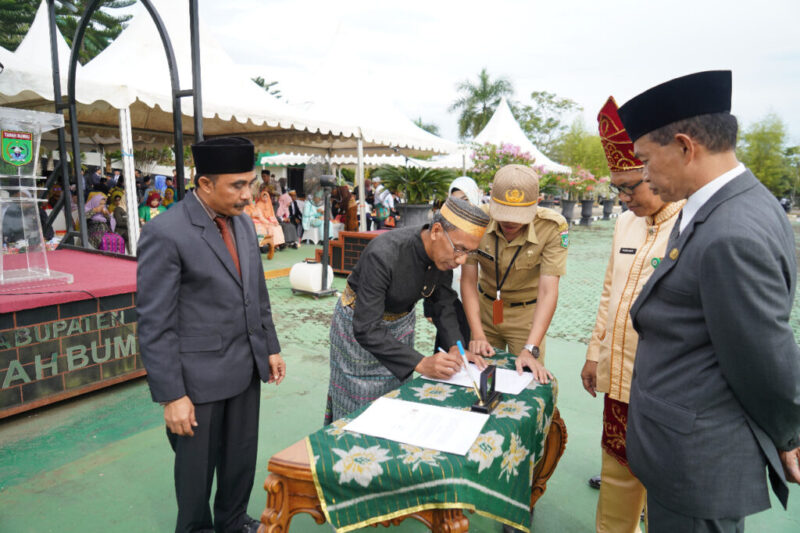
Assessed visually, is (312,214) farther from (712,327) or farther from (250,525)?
(712,327)

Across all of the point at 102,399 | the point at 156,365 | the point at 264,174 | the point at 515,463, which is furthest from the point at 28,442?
the point at 264,174

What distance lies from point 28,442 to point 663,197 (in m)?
3.54

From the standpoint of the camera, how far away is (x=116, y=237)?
679 cm

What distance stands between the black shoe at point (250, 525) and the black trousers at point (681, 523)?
1.57 metres

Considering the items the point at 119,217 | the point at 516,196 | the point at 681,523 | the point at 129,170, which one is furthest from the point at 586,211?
the point at 681,523

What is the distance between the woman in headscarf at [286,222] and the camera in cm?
1131

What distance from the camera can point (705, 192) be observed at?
1.22 meters

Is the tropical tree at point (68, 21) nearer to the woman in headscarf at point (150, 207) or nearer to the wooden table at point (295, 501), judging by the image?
the woman in headscarf at point (150, 207)

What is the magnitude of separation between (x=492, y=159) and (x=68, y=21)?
2088cm

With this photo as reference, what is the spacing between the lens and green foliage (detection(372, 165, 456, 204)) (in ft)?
27.4

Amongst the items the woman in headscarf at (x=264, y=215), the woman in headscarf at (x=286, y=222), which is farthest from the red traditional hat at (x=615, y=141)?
the woman in headscarf at (x=286, y=222)

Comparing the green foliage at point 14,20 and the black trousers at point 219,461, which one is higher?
the green foliage at point 14,20

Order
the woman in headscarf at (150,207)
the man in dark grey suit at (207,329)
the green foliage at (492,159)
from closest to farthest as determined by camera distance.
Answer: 1. the man in dark grey suit at (207,329)
2. the woman in headscarf at (150,207)
3. the green foliage at (492,159)

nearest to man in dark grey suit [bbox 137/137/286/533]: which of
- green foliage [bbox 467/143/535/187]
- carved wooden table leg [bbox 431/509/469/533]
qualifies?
carved wooden table leg [bbox 431/509/469/533]
